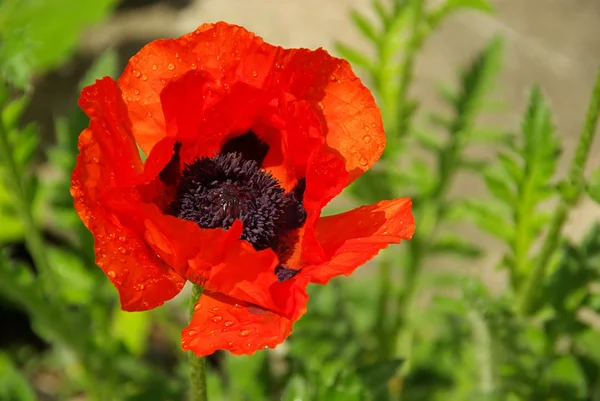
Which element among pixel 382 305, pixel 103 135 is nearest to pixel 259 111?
pixel 103 135

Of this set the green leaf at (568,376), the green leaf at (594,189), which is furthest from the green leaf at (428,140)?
the green leaf at (594,189)

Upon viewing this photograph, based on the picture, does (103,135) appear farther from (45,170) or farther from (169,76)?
(45,170)

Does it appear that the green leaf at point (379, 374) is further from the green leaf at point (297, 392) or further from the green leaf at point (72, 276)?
the green leaf at point (72, 276)

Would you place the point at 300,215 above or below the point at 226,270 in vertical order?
above

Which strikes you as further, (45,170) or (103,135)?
(45,170)

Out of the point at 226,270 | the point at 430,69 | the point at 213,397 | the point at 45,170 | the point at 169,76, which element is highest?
the point at 430,69

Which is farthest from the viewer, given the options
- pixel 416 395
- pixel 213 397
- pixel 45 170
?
pixel 45 170

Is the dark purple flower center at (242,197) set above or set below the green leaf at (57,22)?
below

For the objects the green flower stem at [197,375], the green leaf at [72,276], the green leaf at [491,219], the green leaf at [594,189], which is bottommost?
the green flower stem at [197,375]
